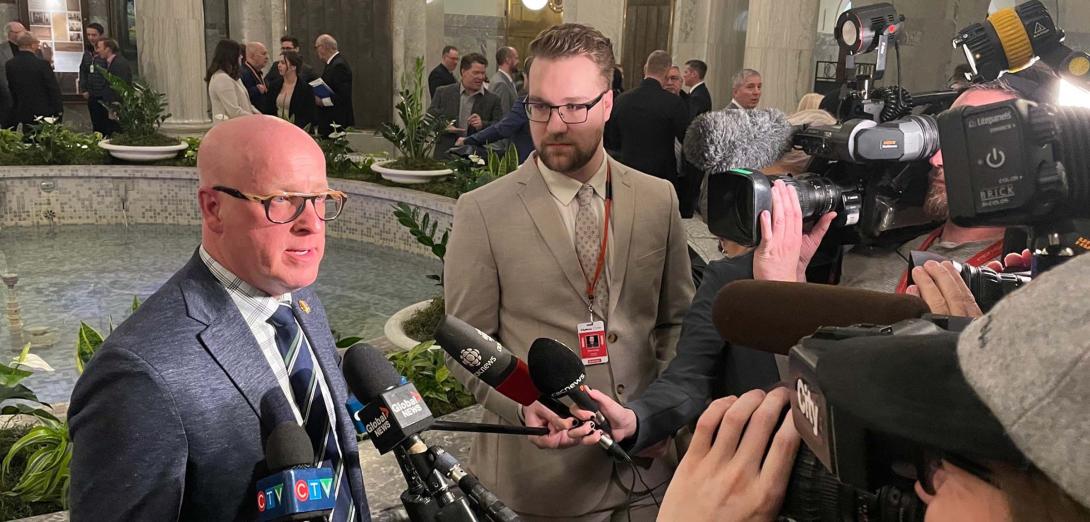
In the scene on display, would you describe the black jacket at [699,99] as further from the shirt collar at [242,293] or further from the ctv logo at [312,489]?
the ctv logo at [312,489]

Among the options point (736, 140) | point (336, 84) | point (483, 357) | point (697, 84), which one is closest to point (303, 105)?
point (336, 84)

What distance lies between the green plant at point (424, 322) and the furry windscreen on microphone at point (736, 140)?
3.05 m

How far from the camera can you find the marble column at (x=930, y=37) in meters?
11.5

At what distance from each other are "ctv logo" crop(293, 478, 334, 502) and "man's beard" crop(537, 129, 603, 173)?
1.15 meters

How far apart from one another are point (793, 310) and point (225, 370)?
0.89 m

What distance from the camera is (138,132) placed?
359 inches

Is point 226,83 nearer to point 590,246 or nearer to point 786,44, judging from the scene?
point 786,44

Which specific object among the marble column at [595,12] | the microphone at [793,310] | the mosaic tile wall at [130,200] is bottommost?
the mosaic tile wall at [130,200]

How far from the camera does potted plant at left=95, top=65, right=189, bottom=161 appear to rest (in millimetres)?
8852

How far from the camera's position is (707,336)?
1860 millimetres

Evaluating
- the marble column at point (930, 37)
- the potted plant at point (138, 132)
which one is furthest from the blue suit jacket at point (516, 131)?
the marble column at point (930, 37)

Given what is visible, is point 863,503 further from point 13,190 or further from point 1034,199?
point 13,190

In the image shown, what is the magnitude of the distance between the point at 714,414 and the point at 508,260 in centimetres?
126

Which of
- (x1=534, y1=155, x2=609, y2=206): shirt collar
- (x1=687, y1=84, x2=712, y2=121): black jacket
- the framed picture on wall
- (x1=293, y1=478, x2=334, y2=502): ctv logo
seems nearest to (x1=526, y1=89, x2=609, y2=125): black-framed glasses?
(x1=534, y1=155, x2=609, y2=206): shirt collar
